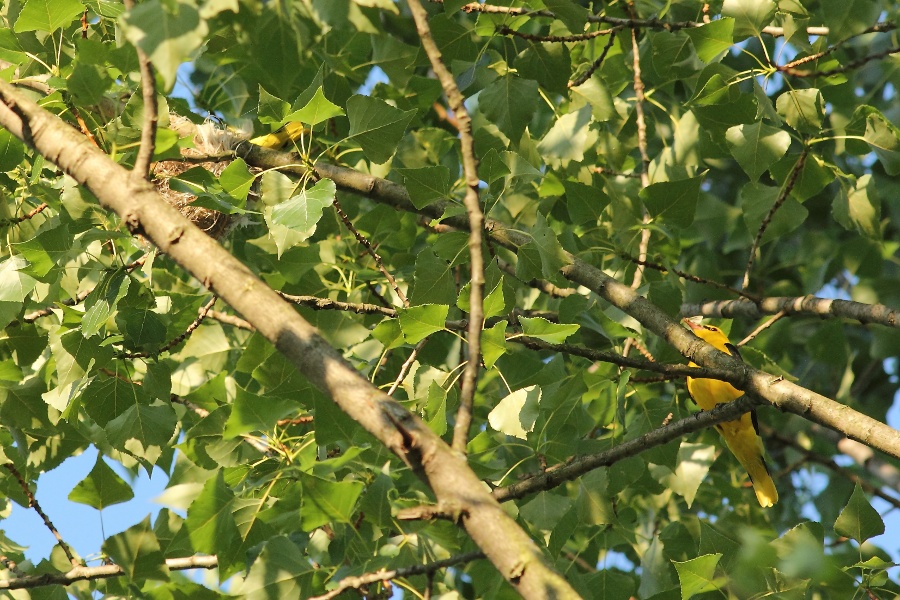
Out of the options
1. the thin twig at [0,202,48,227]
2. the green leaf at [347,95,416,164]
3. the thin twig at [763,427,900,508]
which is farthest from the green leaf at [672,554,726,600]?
the thin twig at [763,427,900,508]

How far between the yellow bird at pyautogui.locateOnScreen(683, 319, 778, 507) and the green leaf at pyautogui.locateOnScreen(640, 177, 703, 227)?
4.66 ft

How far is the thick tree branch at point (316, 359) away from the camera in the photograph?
1314 mm

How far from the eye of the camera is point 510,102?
8.41 feet

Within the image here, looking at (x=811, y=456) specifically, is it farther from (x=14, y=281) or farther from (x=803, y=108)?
(x=14, y=281)

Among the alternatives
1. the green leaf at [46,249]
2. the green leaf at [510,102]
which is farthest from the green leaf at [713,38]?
the green leaf at [46,249]

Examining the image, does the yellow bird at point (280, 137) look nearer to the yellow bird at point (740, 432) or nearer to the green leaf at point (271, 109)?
the green leaf at point (271, 109)

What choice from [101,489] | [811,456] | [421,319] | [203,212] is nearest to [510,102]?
[421,319]

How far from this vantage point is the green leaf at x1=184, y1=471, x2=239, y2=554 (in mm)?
1912

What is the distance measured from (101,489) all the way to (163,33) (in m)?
1.36

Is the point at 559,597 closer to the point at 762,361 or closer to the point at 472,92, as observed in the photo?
the point at 472,92

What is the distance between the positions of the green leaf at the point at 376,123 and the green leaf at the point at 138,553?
107 cm

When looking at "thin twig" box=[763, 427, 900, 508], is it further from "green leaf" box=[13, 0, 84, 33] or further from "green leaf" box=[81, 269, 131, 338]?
"green leaf" box=[13, 0, 84, 33]

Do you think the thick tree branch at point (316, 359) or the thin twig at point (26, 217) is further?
the thin twig at point (26, 217)

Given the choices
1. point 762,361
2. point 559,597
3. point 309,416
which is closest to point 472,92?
point 309,416
